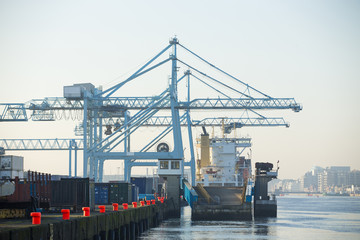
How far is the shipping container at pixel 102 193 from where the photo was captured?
58978 millimetres

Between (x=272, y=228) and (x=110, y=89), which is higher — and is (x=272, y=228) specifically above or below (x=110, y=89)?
below

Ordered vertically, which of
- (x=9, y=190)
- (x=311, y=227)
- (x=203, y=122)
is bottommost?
(x=311, y=227)

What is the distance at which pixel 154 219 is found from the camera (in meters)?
56.6

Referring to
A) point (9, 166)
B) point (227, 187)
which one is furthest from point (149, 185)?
point (9, 166)

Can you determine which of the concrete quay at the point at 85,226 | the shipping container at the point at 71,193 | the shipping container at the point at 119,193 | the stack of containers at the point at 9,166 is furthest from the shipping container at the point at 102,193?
the shipping container at the point at 71,193

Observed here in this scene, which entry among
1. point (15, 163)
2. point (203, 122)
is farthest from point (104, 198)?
point (203, 122)

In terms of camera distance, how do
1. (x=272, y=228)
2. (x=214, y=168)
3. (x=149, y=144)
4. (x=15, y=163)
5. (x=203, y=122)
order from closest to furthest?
(x=272, y=228)
(x=15, y=163)
(x=149, y=144)
(x=214, y=168)
(x=203, y=122)

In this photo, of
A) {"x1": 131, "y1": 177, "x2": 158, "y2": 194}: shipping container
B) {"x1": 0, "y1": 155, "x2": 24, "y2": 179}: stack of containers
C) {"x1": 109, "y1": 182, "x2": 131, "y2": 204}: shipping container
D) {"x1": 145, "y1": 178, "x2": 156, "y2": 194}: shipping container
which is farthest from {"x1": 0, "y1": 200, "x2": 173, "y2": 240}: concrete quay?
{"x1": 145, "y1": 178, "x2": 156, "y2": 194}: shipping container

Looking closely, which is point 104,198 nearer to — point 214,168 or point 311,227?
point 311,227

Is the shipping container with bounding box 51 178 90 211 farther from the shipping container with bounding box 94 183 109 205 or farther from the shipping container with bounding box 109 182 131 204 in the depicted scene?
the shipping container with bounding box 94 183 109 205

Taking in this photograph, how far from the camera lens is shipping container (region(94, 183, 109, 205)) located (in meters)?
59.0

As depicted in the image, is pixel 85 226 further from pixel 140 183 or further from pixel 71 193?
pixel 140 183

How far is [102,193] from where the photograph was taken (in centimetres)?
5925

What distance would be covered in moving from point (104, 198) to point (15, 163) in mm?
9508
